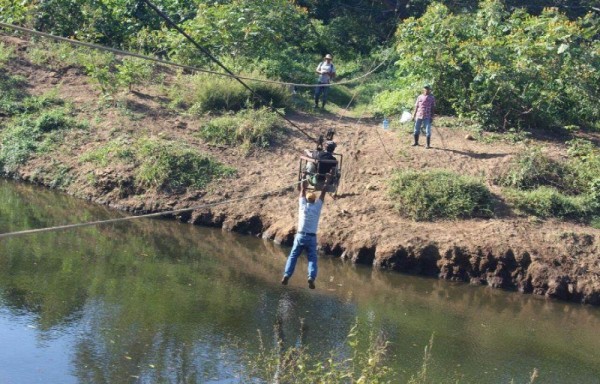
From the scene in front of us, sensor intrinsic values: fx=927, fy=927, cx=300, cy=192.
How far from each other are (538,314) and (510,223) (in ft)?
10.3

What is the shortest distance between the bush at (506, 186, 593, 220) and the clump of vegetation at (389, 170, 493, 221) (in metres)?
0.62

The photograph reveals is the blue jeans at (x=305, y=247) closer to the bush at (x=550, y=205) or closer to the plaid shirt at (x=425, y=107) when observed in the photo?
the bush at (x=550, y=205)

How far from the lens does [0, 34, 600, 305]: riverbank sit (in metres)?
17.4

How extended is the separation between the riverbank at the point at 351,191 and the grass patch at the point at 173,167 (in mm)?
212

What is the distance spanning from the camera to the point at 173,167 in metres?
20.2

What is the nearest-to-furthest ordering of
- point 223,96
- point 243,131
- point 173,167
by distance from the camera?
point 173,167
point 243,131
point 223,96

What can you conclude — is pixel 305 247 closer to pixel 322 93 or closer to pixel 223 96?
pixel 223 96

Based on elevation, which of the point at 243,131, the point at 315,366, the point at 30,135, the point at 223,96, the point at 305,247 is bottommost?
the point at 315,366

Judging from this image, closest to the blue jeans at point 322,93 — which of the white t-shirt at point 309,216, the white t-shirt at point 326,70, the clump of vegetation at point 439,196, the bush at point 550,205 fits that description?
the white t-shirt at point 326,70

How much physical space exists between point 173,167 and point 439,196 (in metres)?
5.79

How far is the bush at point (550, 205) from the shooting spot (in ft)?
62.1

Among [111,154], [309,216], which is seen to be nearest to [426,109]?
[111,154]

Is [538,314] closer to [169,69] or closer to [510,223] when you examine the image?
[510,223]

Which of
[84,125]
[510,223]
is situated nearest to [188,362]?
[510,223]
